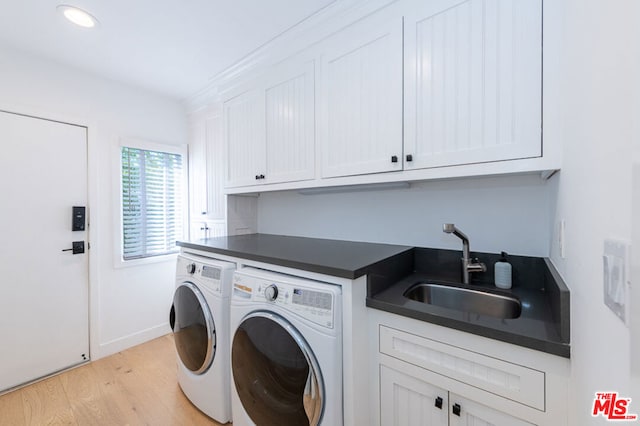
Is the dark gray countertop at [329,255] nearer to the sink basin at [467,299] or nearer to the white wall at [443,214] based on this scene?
the white wall at [443,214]

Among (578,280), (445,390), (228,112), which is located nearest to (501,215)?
(578,280)

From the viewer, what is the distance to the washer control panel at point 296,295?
3.57 ft

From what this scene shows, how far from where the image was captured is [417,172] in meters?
1.27

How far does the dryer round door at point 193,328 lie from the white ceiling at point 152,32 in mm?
1668

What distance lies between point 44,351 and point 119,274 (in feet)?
2.30

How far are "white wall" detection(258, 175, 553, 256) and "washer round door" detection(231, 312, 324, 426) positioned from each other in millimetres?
895

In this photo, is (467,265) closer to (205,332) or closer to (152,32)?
(205,332)

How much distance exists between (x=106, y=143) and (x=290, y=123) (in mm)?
1819

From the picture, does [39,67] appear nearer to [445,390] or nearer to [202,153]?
[202,153]

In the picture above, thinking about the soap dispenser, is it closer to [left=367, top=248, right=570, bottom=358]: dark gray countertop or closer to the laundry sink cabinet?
[left=367, top=248, right=570, bottom=358]: dark gray countertop

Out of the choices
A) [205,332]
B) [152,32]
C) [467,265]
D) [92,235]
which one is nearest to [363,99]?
[467,265]

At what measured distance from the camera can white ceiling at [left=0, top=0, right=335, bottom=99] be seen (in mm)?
1529

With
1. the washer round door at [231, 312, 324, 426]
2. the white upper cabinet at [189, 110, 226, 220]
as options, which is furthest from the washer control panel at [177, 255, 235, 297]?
the white upper cabinet at [189, 110, 226, 220]

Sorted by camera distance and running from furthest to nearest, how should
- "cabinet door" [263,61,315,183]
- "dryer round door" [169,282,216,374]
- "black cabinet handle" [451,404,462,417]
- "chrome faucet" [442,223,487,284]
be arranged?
1. "cabinet door" [263,61,315,183]
2. "dryer round door" [169,282,216,374]
3. "chrome faucet" [442,223,487,284]
4. "black cabinet handle" [451,404,462,417]
